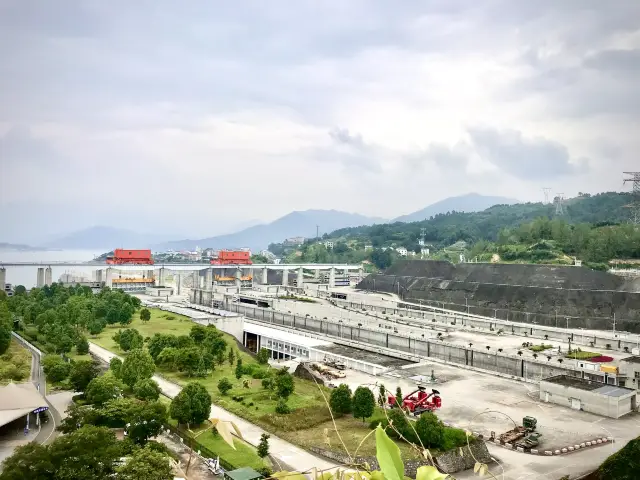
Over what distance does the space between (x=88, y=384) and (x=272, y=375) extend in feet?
31.0

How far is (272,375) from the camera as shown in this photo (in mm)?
29516

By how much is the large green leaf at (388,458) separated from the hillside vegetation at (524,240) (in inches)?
3159

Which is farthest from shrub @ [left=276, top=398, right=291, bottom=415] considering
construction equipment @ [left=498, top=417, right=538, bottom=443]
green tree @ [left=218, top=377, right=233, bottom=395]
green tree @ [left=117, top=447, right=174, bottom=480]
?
construction equipment @ [left=498, top=417, right=538, bottom=443]

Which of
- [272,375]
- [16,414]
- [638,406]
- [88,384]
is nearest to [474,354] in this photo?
[638,406]

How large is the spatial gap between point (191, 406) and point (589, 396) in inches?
744

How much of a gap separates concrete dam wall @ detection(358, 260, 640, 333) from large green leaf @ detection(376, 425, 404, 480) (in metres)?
55.2

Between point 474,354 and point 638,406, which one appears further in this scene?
point 474,354

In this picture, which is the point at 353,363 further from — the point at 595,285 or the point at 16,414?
the point at 595,285

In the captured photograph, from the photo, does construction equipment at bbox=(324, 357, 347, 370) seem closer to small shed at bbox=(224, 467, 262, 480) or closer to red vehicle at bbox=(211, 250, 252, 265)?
small shed at bbox=(224, 467, 262, 480)

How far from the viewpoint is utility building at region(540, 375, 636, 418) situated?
25.3 m

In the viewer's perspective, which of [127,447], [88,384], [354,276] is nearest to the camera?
[127,447]

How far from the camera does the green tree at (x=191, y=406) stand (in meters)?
22.0

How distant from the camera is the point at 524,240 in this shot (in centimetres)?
9312

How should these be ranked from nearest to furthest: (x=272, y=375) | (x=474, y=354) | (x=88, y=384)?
(x=88, y=384)
(x=272, y=375)
(x=474, y=354)
